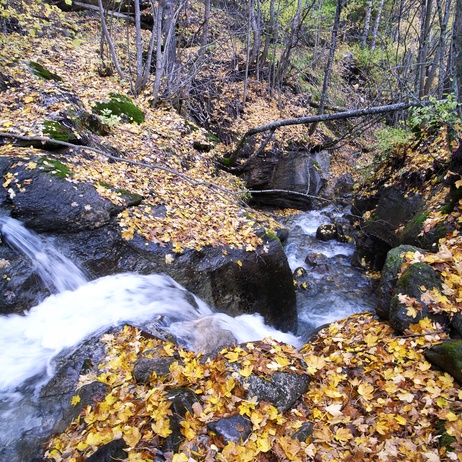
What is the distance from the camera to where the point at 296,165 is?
1206 centimetres

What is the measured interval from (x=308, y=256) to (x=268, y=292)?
3355 mm

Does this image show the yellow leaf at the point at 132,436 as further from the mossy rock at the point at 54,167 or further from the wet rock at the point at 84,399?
the mossy rock at the point at 54,167

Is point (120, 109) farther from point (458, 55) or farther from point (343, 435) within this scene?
point (343, 435)

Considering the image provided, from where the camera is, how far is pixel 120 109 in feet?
27.5

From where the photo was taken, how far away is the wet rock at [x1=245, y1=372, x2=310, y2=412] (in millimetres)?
3133

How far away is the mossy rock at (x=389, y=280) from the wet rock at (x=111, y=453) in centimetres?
380

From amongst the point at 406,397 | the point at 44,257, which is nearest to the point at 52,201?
the point at 44,257

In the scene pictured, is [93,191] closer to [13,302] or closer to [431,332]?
[13,302]

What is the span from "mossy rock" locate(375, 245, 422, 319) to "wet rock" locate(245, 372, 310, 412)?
1980 millimetres

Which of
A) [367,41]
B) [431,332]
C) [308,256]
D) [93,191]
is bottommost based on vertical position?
[308,256]

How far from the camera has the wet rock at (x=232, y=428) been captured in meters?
2.65

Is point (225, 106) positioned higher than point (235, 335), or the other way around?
point (225, 106)

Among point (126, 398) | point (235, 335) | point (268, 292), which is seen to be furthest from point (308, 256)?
point (126, 398)

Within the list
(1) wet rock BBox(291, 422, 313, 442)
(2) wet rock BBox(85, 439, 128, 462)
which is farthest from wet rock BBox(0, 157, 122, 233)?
(1) wet rock BBox(291, 422, 313, 442)
